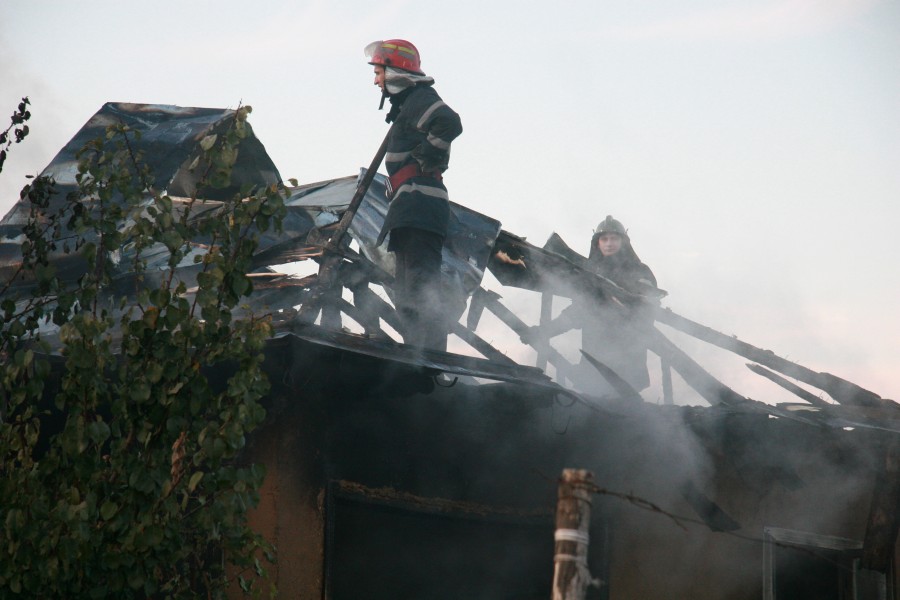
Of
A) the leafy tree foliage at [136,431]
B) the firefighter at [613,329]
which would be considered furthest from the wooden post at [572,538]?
the firefighter at [613,329]

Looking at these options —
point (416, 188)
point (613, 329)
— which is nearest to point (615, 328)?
point (613, 329)

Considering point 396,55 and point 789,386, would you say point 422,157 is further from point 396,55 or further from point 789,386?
point 789,386

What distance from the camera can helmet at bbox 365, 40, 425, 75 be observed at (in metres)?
8.84

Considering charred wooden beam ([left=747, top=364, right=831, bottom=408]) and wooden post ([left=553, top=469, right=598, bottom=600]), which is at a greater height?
charred wooden beam ([left=747, top=364, right=831, bottom=408])

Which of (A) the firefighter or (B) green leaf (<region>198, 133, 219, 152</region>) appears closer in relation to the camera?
(B) green leaf (<region>198, 133, 219, 152</region>)

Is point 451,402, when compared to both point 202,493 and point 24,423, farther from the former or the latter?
point 24,423

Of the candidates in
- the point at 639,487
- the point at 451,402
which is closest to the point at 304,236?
the point at 451,402

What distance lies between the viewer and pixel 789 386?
873 cm

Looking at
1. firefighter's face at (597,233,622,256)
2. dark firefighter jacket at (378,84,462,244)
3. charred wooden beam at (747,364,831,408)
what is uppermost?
firefighter's face at (597,233,622,256)

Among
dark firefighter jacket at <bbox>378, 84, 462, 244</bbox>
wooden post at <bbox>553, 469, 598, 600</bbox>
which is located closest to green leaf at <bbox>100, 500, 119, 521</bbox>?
wooden post at <bbox>553, 469, 598, 600</bbox>

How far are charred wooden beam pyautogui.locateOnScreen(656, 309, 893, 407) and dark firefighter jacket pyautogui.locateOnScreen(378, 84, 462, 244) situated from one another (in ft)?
7.94

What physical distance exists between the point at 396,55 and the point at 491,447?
3.19 meters

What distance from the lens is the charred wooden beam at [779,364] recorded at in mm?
8891

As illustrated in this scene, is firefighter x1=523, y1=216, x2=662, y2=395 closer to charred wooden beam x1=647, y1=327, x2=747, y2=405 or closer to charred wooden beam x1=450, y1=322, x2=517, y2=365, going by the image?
charred wooden beam x1=647, y1=327, x2=747, y2=405
